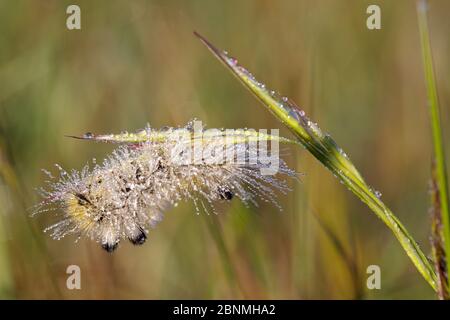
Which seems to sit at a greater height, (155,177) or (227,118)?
(227,118)

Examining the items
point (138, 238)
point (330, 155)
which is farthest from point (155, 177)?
point (330, 155)

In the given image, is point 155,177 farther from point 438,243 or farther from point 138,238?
point 438,243

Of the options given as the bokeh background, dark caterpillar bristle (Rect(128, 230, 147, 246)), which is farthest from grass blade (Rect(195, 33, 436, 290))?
the bokeh background

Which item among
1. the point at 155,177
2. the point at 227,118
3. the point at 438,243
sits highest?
the point at 227,118

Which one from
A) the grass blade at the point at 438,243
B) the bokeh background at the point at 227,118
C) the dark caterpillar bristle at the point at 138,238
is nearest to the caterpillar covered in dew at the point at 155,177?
the dark caterpillar bristle at the point at 138,238

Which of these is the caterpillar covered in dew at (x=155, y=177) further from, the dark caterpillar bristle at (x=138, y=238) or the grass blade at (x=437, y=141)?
the grass blade at (x=437, y=141)

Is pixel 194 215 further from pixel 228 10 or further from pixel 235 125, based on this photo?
pixel 228 10
